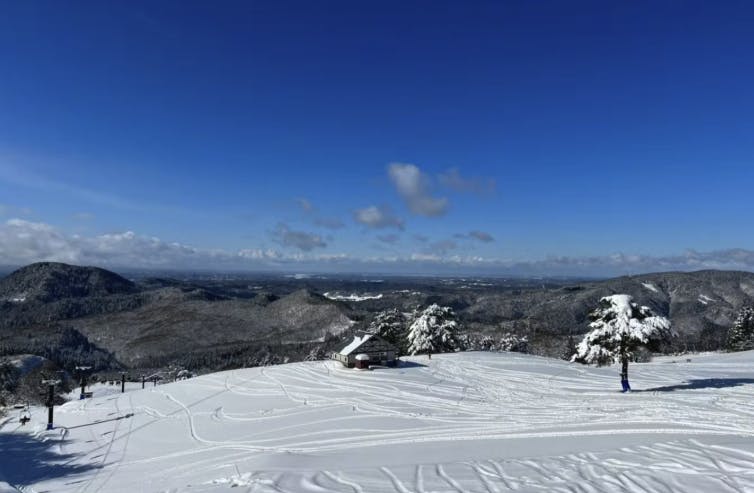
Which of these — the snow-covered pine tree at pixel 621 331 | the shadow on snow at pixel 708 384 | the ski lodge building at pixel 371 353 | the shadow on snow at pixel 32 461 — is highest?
the snow-covered pine tree at pixel 621 331

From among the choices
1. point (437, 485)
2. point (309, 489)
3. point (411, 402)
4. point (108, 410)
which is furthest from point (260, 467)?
point (108, 410)

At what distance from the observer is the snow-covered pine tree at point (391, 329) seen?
6744cm

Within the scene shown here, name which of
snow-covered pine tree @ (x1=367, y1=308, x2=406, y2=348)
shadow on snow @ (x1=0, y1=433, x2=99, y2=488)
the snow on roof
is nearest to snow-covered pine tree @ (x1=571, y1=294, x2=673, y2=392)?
the snow on roof

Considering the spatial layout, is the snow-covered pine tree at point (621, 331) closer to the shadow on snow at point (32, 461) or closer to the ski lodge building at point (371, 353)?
the ski lodge building at point (371, 353)

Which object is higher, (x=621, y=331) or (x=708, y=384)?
(x=621, y=331)

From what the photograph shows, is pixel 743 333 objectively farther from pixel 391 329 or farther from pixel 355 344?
pixel 355 344

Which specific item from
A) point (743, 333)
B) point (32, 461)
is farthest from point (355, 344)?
point (743, 333)

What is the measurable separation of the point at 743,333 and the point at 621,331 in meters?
55.6

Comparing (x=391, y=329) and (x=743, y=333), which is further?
(x=743, y=333)

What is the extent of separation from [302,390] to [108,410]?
58.1 feet

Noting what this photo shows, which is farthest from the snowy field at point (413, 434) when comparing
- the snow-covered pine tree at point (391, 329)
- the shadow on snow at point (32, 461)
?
the snow-covered pine tree at point (391, 329)

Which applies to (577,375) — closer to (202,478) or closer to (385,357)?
(385,357)

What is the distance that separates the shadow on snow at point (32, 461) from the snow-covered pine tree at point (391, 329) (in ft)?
135

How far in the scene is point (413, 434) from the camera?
72.6 ft
